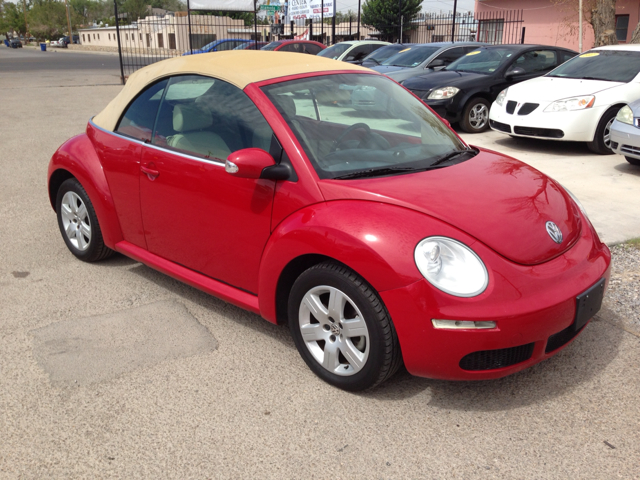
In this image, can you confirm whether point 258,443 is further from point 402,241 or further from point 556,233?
point 556,233

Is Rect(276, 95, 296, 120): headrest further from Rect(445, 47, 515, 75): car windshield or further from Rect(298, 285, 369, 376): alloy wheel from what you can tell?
Rect(445, 47, 515, 75): car windshield

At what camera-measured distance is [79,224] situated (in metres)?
4.56

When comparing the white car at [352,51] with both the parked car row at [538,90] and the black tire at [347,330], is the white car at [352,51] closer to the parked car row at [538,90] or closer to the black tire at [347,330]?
the parked car row at [538,90]

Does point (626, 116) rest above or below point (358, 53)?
below

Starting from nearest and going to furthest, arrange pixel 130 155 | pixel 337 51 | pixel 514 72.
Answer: pixel 130 155 < pixel 514 72 < pixel 337 51

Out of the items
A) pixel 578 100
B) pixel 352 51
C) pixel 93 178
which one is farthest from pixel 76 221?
pixel 352 51

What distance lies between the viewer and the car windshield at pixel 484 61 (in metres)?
11.1

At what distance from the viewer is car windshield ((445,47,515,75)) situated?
11055 mm

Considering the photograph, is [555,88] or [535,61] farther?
[535,61]

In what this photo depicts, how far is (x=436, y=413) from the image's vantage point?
9.32ft

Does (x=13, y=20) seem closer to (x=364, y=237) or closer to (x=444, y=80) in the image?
(x=444, y=80)

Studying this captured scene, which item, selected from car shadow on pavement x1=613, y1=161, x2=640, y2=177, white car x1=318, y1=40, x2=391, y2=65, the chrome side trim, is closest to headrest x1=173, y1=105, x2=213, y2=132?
the chrome side trim

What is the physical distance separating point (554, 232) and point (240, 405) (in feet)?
5.85

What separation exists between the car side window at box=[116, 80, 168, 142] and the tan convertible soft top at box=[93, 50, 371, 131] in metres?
0.05
